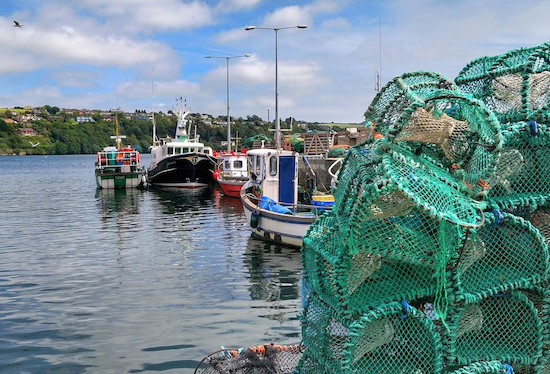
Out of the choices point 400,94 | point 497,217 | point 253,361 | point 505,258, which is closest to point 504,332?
point 505,258

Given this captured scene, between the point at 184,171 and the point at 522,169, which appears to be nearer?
the point at 522,169

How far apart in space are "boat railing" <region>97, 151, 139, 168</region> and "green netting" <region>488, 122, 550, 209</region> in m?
35.5

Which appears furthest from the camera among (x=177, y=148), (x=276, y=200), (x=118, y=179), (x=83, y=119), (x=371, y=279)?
(x=83, y=119)

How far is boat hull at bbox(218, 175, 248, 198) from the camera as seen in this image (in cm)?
3059

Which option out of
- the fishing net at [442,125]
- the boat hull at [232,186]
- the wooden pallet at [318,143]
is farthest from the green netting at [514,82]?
the wooden pallet at [318,143]

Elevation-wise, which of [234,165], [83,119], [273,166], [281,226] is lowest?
[281,226]

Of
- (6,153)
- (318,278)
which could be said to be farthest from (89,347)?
(6,153)

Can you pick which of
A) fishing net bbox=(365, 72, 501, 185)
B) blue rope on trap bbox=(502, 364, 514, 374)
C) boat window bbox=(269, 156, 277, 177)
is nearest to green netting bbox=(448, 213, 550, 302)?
fishing net bbox=(365, 72, 501, 185)

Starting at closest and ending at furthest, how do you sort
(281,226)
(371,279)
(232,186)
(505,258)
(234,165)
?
(371,279)
(505,258)
(281,226)
(232,186)
(234,165)

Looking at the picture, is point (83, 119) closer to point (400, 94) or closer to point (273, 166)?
point (273, 166)

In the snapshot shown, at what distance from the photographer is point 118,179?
121ft

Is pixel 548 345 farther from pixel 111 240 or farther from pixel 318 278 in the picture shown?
pixel 111 240

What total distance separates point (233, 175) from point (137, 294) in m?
22.4

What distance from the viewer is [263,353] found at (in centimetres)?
549
